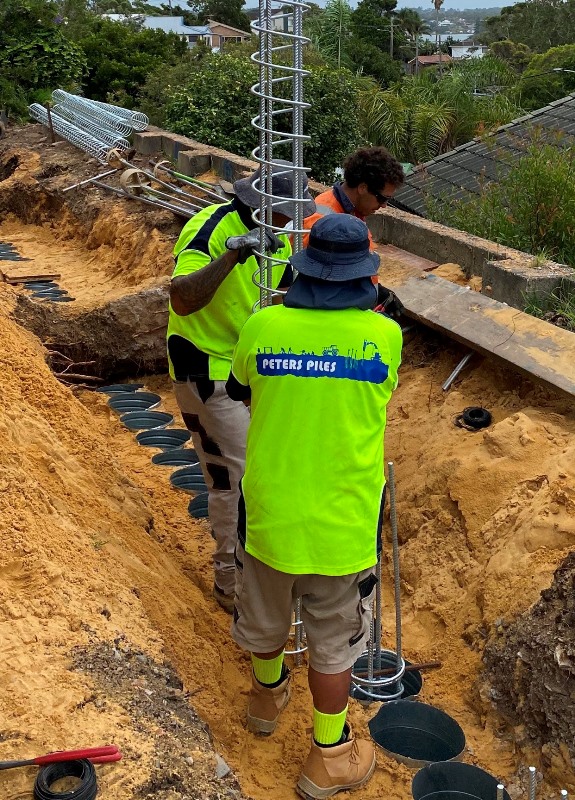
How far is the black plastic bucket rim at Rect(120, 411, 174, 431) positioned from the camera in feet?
22.4

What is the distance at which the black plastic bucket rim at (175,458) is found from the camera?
20.6 feet

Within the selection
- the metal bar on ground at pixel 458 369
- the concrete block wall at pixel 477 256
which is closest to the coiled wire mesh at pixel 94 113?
the concrete block wall at pixel 477 256

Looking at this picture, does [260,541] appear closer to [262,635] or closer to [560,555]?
[262,635]

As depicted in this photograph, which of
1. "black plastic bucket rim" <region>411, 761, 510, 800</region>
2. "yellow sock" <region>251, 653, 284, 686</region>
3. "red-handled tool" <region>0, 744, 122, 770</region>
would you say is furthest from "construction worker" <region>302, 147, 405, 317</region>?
"red-handled tool" <region>0, 744, 122, 770</region>

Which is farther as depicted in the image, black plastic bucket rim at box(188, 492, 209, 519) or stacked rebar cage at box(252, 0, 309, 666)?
black plastic bucket rim at box(188, 492, 209, 519)

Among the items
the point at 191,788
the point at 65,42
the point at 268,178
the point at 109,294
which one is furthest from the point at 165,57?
the point at 191,788

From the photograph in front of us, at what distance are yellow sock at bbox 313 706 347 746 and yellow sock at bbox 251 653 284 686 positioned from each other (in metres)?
0.29

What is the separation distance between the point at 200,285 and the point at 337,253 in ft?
2.87

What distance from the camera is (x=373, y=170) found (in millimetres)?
4258

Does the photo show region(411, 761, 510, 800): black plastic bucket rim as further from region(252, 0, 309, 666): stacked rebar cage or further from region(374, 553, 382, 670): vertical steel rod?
region(252, 0, 309, 666): stacked rebar cage

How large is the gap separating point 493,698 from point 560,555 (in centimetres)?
71

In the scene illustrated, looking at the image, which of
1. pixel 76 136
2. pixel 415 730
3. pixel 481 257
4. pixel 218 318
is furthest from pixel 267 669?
pixel 76 136

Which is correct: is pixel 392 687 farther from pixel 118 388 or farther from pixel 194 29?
pixel 194 29

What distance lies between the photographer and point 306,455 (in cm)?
281
